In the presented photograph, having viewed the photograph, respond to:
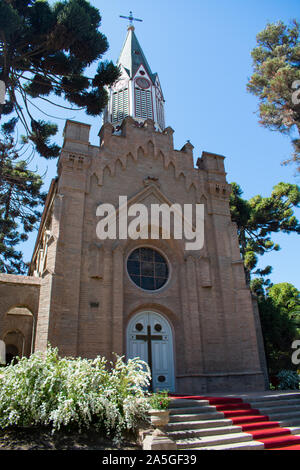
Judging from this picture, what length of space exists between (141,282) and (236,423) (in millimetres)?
7449

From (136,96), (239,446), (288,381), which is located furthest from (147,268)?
(136,96)

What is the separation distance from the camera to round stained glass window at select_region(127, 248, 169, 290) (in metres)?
15.1

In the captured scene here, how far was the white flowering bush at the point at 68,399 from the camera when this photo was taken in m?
6.98

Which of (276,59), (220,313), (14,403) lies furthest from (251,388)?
(276,59)

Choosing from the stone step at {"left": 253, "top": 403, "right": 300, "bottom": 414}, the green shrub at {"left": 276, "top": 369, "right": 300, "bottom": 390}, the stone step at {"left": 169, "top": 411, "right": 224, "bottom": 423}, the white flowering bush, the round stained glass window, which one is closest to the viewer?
the white flowering bush

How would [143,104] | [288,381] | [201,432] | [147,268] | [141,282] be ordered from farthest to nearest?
[143,104], [288,381], [147,268], [141,282], [201,432]

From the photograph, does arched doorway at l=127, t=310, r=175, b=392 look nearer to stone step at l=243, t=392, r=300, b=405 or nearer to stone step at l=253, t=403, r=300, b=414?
stone step at l=243, t=392, r=300, b=405

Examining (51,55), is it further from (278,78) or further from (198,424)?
(198,424)

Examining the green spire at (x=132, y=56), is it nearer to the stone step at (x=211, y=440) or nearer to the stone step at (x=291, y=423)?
the stone step at (x=291, y=423)

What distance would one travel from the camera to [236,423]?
339 inches

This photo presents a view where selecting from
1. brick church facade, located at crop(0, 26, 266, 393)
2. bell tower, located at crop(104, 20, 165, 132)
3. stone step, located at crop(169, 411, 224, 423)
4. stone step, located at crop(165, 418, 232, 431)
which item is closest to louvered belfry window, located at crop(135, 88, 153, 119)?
bell tower, located at crop(104, 20, 165, 132)

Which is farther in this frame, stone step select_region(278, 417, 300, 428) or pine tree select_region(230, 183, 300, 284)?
pine tree select_region(230, 183, 300, 284)

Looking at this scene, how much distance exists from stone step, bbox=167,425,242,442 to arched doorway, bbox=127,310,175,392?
5.89m
